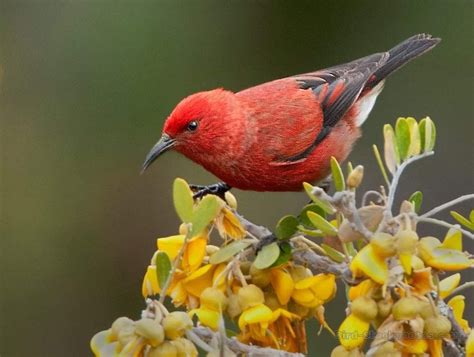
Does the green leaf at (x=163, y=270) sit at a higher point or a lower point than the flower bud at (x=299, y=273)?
higher

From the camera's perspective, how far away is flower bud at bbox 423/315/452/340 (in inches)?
78.3

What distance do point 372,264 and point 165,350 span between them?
49cm

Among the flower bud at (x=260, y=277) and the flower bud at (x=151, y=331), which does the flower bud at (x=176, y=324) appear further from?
the flower bud at (x=260, y=277)

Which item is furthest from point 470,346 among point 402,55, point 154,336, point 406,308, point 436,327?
point 402,55

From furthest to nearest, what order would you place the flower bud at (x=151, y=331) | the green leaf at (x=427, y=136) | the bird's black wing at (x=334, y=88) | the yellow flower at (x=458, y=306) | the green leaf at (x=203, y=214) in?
the bird's black wing at (x=334, y=88) < the green leaf at (x=427, y=136) < the yellow flower at (x=458, y=306) < the green leaf at (x=203, y=214) < the flower bud at (x=151, y=331)

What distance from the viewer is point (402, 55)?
4.41m

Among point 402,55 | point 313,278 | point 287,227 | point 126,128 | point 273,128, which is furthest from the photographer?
point 126,128

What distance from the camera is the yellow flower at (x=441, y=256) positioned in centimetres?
199

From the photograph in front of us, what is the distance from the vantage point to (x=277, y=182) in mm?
3811

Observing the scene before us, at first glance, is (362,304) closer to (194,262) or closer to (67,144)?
(194,262)

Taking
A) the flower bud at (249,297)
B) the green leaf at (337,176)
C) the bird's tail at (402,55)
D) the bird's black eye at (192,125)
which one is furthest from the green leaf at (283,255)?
the bird's tail at (402,55)

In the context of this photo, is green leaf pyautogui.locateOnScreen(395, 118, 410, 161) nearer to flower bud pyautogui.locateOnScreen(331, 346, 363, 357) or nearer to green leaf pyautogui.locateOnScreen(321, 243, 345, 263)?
Answer: green leaf pyautogui.locateOnScreen(321, 243, 345, 263)

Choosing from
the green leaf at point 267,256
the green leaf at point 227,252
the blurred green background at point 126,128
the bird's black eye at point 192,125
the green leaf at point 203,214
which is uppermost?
the green leaf at point 203,214

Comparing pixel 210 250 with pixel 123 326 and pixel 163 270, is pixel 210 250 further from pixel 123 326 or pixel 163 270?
pixel 123 326
